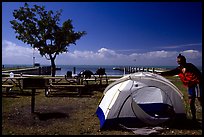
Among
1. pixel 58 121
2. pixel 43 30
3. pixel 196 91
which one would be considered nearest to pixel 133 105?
pixel 196 91

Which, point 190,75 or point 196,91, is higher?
point 190,75

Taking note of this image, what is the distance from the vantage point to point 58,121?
8086 mm

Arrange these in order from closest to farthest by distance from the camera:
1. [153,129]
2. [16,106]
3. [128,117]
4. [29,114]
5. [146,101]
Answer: [153,129] → [128,117] → [29,114] → [146,101] → [16,106]

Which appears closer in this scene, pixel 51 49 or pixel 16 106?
pixel 16 106

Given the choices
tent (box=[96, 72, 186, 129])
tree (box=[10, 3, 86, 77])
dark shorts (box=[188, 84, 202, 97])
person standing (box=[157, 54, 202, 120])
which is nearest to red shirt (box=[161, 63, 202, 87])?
person standing (box=[157, 54, 202, 120])

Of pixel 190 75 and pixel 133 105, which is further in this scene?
pixel 133 105

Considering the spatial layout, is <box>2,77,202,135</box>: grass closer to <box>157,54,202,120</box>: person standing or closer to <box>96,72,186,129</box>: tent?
<box>96,72,186,129</box>: tent

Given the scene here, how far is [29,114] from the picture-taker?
9078mm

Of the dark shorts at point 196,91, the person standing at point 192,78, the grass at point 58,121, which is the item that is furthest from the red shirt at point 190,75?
the grass at point 58,121

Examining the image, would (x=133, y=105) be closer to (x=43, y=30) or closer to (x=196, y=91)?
(x=196, y=91)

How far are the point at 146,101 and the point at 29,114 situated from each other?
496 centimetres

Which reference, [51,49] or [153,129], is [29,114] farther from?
[51,49]

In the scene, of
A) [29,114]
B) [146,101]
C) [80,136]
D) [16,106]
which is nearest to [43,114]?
[29,114]

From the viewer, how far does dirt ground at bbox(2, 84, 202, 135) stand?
22.4 ft
